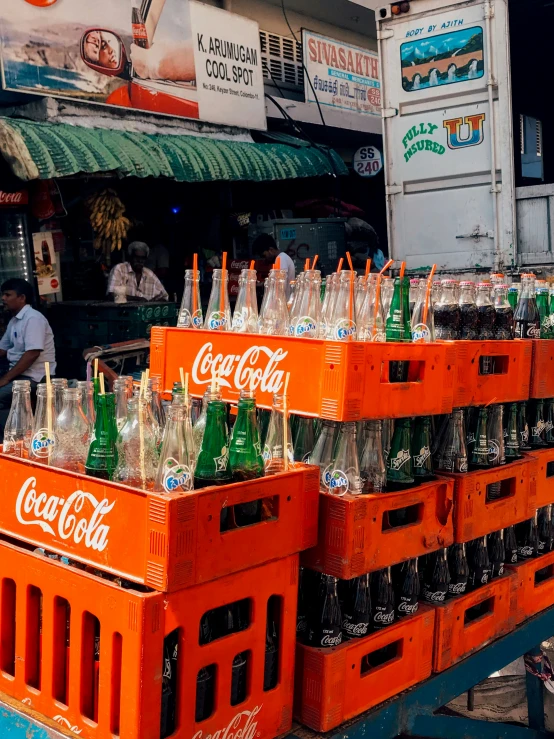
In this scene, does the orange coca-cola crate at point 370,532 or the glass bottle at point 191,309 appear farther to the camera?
the glass bottle at point 191,309

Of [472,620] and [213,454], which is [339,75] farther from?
[213,454]

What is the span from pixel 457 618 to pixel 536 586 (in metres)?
0.71

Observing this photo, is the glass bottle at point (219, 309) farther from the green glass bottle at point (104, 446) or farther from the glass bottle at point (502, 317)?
the glass bottle at point (502, 317)

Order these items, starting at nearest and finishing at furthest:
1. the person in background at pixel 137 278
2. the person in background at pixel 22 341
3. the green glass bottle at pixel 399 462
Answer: the green glass bottle at pixel 399 462 → the person in background at pixel 22 341 → the person in background at pixel 137 278

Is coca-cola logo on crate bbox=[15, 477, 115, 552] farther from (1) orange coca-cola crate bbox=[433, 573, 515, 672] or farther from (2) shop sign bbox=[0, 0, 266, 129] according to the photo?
(2) shop sign bbox=[0, 0, 266, 129]

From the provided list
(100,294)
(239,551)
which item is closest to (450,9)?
(100,294)

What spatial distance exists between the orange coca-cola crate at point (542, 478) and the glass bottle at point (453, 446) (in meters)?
0.44

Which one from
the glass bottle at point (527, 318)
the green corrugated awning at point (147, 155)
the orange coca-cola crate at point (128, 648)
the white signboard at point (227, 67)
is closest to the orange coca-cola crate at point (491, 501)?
the glass bottle at point (527, 318)

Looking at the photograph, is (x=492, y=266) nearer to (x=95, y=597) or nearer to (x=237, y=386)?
(x=237, y=386)

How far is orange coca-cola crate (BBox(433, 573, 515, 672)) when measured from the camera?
3.02 metres

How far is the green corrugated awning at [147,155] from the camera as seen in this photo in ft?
24.6

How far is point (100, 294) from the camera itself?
10.0 m

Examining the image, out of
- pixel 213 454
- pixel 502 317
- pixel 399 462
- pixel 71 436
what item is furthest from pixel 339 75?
pixel 213 454

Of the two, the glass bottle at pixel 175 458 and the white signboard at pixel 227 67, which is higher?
the white signboard at pixel 227 67
